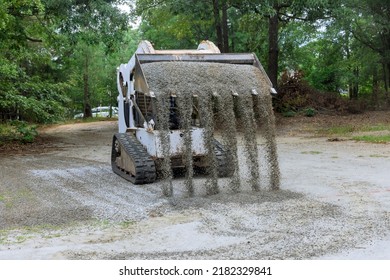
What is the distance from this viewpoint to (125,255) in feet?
16.6

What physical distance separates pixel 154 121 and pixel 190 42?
76.0 feet

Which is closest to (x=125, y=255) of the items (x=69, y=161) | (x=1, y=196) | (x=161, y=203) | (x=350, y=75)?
(x=161, y=203)

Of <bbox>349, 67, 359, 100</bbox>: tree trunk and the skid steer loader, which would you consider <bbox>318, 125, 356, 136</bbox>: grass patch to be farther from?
<bbox>349, 67, 359, 100</bbox>: tree trunk

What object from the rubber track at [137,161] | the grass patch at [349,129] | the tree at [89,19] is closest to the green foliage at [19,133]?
the tree at [89,19]

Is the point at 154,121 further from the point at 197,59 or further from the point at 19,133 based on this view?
the point at 19,133

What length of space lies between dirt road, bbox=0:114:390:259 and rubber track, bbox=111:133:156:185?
0.19 metres

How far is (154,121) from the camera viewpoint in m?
9.42

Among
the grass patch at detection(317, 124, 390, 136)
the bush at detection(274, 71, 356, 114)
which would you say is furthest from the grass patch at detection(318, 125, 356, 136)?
the bush at detection(274, 71, 356, 114)

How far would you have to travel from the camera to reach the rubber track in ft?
29.6

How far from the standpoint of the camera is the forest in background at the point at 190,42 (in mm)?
16797

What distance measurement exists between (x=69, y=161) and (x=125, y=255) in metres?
8.47

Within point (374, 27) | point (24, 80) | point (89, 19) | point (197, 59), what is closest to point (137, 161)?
point (197, 59)

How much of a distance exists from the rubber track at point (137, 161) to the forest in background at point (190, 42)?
526cm
